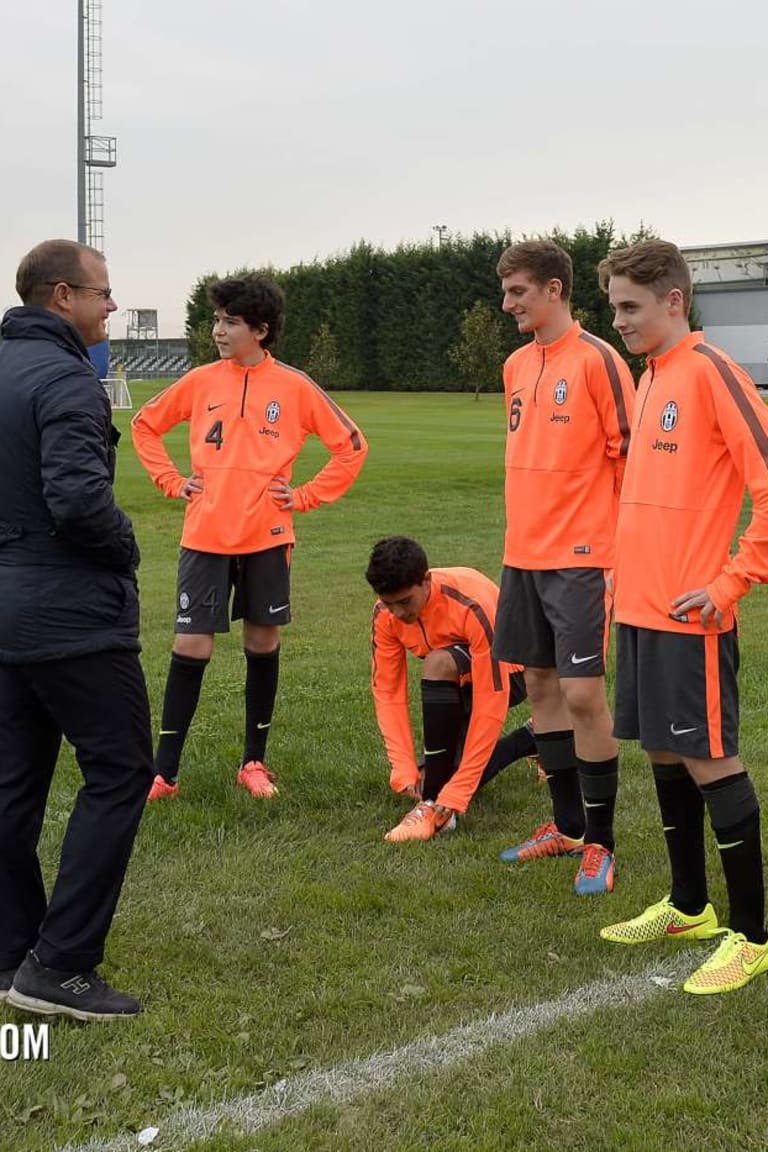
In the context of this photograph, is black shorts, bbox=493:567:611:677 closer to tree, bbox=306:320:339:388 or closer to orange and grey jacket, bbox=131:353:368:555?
orange and grey jacket, bbox=131:353:368:555

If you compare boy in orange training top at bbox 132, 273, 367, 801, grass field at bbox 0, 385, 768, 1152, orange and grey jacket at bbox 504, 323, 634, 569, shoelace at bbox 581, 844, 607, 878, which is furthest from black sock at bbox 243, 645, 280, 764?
shoelace at bbox 581, 844, 607, 878

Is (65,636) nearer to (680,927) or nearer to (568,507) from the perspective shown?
(568,507)

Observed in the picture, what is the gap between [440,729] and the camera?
18.8 ft

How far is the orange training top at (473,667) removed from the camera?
5.61 m

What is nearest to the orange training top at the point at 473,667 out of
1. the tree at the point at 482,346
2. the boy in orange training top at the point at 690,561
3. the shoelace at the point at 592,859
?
the shoelace at the point at 592,859

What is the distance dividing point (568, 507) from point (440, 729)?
1.32m

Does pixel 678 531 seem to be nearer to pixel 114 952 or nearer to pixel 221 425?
pixel 114 952

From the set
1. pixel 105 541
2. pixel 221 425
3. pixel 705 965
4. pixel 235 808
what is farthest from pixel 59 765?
pixel 705 965

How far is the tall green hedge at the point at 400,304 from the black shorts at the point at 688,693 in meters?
46.0

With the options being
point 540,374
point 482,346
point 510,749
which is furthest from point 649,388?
point 482,346

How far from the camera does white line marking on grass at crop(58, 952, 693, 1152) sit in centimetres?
323

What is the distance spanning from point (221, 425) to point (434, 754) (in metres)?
1.91

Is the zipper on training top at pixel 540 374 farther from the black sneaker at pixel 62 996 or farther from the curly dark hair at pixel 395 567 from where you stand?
the black sneaker at pixel 62 996

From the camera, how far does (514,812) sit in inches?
232
